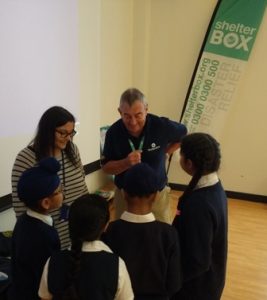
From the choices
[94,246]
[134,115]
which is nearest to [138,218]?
[94,246]

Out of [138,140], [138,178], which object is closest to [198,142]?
[138,178]

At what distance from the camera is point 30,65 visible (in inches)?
92.4

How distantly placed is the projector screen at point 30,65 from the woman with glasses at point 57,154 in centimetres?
74

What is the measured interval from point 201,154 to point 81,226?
21.6 inches

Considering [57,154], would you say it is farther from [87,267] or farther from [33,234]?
[87,267]

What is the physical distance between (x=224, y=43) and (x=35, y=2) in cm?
236

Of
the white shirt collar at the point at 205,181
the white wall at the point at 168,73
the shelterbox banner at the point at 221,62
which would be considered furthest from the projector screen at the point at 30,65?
the shelterbox banner at the point at 221,62

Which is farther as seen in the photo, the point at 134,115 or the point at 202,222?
the point at 134,115

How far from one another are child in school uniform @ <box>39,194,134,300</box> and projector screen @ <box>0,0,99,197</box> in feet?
4.52

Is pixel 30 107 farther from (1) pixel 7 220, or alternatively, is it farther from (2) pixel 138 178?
(2) pixel 138 178

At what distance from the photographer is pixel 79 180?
1.68 m

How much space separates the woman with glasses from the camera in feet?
4.87

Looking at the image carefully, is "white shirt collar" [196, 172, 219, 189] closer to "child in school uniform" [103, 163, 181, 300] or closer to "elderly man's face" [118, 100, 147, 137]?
"child in school uniform" [103, 163, 181, 300]

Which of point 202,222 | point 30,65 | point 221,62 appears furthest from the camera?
point 221,62
